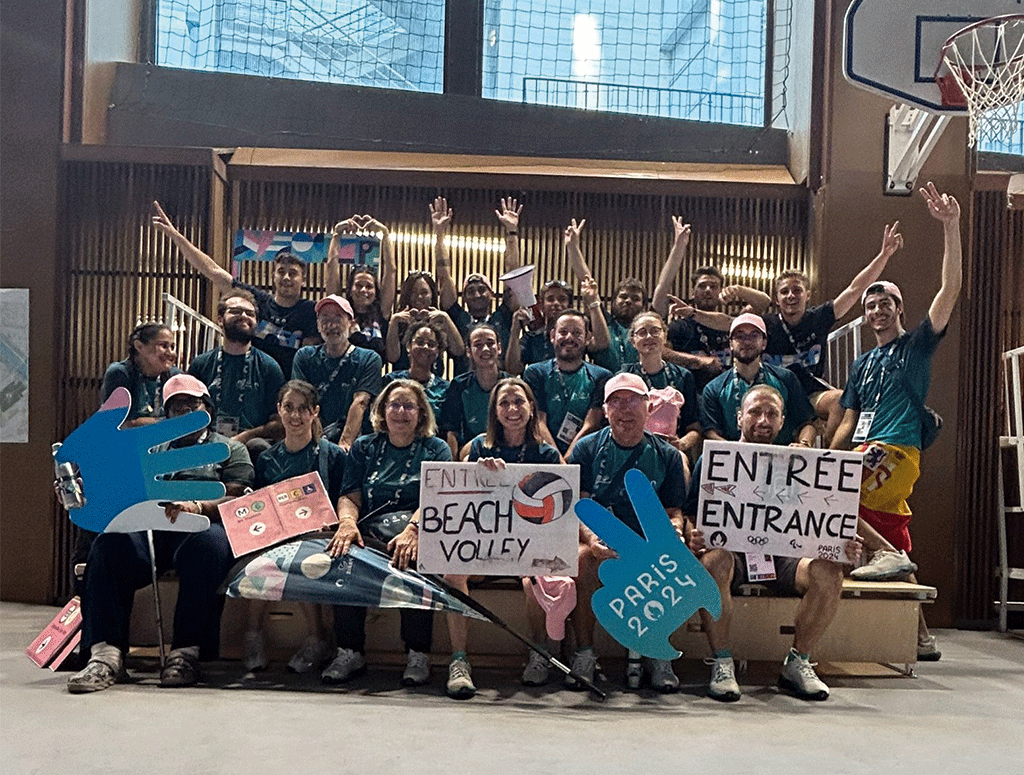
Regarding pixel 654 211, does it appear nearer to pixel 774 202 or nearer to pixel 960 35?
pixel 774 202

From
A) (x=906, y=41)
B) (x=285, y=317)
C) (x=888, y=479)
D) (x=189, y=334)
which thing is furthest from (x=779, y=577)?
(x=189, y=334)

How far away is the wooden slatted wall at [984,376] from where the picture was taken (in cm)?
789

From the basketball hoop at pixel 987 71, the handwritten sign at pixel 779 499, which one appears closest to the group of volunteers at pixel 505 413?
the handwritten sign at pixel 779 499

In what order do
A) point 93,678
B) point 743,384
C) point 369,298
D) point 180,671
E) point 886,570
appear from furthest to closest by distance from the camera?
point 369,298 < point 743,384 < point 886,570 < point 180,671 < point 93,678

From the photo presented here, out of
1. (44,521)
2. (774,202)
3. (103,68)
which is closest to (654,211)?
(774,202)

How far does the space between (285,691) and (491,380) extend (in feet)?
6.82

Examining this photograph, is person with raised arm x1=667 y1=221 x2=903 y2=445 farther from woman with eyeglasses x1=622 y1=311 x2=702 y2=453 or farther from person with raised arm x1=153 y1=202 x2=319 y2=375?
person with raised arm x1=153 y1=202 x2=319 y2=375

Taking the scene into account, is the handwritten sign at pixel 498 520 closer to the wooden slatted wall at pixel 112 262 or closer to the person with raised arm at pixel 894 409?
the person with raised arm at pixel 894 409

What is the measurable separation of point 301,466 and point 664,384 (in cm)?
196

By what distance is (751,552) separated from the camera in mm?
5012

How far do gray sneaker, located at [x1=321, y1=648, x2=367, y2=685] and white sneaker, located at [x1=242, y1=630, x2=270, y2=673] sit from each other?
33 cm

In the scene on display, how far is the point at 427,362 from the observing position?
6.12m

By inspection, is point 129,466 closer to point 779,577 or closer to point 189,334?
point 779,577

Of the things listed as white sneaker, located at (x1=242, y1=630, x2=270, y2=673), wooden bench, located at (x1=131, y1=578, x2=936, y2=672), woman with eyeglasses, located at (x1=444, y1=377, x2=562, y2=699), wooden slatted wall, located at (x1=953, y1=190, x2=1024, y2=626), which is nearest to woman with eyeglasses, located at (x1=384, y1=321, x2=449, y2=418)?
woman with eyeglasses, located at (x1=444, y1=377, x2=562, y2=699)
